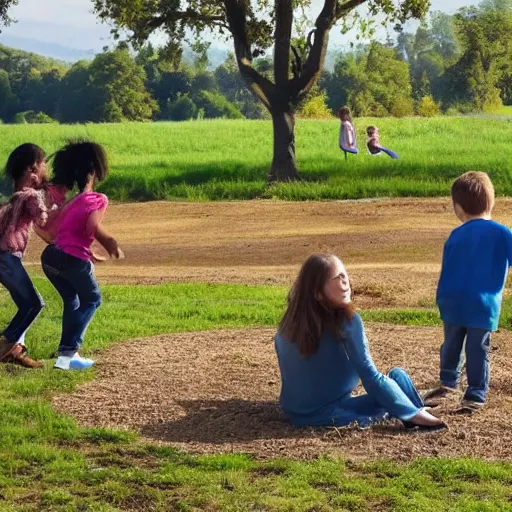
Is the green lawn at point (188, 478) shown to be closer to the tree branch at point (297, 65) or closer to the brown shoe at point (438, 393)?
the brown shoe at point (438, 393)

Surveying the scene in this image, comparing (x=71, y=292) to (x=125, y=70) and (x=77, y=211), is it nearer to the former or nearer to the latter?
(x=77, y=211)

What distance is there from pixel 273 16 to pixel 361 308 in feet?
54.4

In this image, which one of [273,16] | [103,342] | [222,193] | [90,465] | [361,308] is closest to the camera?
[90,465]

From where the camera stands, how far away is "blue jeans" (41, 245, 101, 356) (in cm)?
823

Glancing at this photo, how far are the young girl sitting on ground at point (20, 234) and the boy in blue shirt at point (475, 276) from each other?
9.42 ft

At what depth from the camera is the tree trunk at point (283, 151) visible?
26.3m

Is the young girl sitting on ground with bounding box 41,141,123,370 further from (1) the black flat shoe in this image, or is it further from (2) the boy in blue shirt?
(1) the black flat shoe

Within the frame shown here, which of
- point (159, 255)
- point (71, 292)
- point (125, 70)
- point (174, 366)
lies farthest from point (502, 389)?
point (125, 70)

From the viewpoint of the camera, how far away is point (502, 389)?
7848mm

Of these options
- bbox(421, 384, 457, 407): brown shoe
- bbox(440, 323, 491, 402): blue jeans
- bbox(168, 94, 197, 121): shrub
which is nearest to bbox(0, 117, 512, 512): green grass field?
bbox(440, 323, 491, 402): blue jeans

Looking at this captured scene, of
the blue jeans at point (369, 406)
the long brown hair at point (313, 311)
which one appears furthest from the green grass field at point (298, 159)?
the long brown hair at point (313, 311)

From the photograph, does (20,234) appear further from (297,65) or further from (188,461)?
(297,65)

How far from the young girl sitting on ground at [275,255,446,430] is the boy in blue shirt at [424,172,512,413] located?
512 millimetres

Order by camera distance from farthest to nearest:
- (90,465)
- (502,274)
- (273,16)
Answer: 1. (273,16)
2. (502,274)
3. (90,465)
